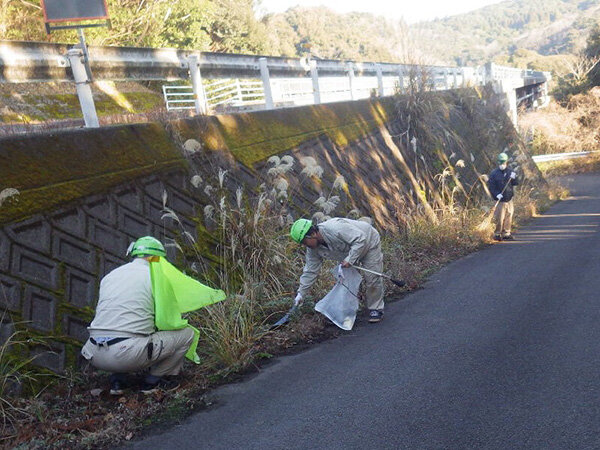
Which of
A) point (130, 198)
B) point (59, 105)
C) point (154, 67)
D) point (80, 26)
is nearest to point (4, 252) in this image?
point (130, 198)

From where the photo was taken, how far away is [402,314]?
8109mm

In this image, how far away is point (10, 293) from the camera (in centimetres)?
546

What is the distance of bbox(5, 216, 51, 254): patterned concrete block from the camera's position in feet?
18.7

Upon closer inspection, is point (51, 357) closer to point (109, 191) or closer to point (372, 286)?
point (109, 191)

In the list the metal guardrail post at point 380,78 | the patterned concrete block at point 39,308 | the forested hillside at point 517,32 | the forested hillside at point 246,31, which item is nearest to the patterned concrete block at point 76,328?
the patterned concrete block at point 39,308

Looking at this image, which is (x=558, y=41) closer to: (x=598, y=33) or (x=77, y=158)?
(x=598, y=33)

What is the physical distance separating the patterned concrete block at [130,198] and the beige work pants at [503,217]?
9.63m

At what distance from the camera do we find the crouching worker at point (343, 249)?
302 inches

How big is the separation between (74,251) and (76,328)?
28.9 inches

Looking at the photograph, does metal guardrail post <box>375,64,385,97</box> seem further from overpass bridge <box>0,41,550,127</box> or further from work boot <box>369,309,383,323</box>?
work boot <box>369,309,383,323</box>

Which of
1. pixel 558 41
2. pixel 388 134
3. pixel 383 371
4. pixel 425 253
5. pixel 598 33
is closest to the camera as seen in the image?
pixel 383 371

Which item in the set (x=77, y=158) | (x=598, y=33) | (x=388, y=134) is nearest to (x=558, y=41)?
(x=598, y=33)

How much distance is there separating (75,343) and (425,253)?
749 centimetres

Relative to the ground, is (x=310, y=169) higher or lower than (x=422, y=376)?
higher
